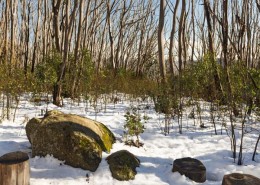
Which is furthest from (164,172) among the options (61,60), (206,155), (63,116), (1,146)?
(61,60)

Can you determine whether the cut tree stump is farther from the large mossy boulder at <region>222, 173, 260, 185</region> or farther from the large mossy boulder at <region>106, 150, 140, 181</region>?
the large mossy boulder at <region>222, 173, 260, 185</region>

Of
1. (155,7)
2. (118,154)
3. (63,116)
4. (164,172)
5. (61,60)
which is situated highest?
(155,7)

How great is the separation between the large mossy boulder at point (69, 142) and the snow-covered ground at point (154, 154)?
3.5 inches

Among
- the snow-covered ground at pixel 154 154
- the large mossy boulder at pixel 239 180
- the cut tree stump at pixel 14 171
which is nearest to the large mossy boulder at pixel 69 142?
the snow-covered ground at pixel 154 154

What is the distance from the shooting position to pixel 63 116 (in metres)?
3.90

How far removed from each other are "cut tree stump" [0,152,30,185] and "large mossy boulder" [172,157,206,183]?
179 cm

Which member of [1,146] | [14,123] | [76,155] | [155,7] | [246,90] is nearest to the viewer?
[76,155]

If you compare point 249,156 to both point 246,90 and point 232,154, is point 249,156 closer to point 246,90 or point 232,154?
point 232,154

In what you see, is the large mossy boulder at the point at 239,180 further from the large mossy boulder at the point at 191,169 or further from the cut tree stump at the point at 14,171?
the cut tree stump at the point at 14,171

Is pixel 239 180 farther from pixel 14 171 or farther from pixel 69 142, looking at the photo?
pixel 14 171

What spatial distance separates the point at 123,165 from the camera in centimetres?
347

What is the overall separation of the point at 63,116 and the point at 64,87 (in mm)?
4389

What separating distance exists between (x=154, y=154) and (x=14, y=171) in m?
2.06

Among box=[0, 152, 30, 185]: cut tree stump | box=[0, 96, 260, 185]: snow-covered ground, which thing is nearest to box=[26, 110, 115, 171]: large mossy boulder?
box=[0, 96, 260, 185]: snow-covered ground
